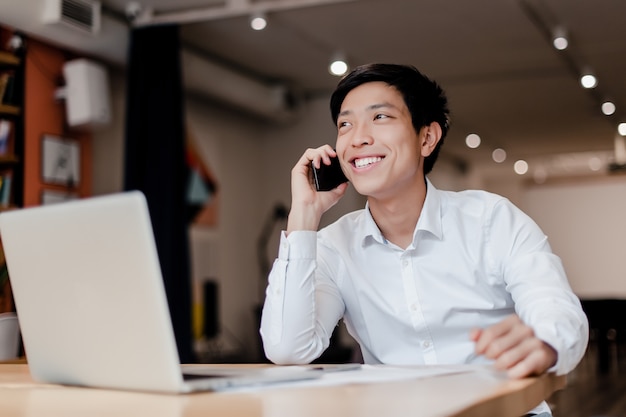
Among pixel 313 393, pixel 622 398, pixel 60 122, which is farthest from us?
pixel 622 398

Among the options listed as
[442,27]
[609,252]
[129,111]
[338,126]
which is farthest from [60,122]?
[609,252]

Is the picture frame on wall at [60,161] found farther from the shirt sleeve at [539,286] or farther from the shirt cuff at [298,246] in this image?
the shirt sleeve at [539,286]

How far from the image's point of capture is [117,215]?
3.28ft

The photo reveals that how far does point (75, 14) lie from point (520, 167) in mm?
9660

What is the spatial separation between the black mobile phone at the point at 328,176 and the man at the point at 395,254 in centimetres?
2

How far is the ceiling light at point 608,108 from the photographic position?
852 cm

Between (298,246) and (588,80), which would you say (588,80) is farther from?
(298,246)

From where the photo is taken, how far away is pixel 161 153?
5.79 m

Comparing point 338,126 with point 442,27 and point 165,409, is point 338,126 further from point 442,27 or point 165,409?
point 442,27

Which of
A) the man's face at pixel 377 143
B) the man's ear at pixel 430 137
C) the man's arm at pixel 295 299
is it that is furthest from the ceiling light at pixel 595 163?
the man's arm at pixel 295 299

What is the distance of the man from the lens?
166 cm

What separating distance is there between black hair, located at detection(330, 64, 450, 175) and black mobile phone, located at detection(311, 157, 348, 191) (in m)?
0.16

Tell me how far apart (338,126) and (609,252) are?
1276 centimetres

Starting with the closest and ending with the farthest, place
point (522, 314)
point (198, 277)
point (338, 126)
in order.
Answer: point (522, 314)
point (338, 126)
point (198, 277)
